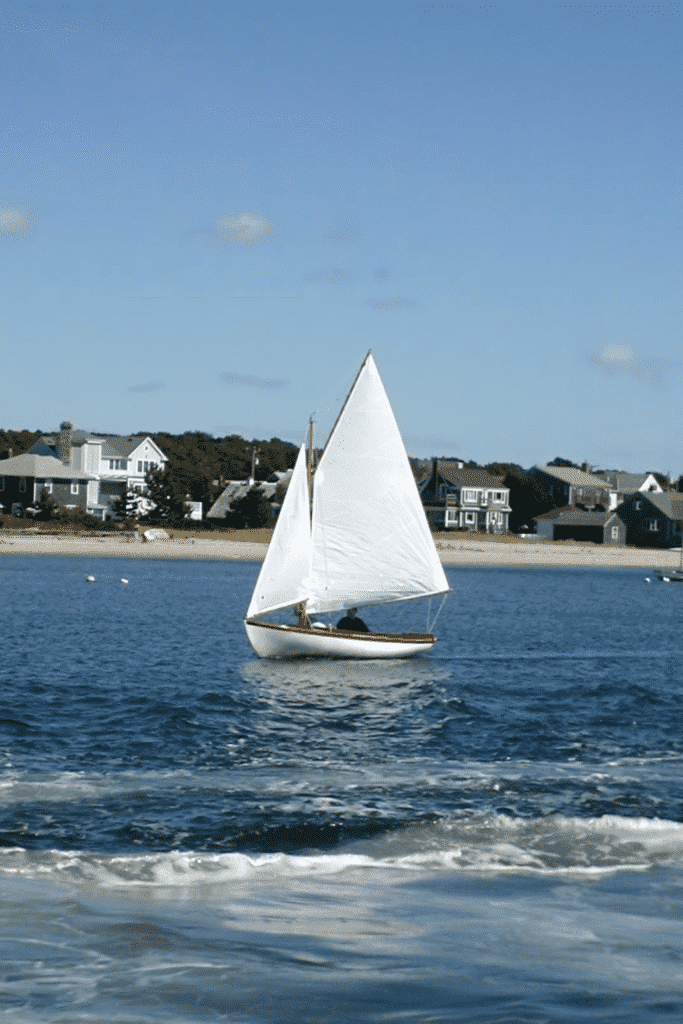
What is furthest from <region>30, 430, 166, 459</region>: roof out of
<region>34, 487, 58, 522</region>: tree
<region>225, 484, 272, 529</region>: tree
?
<region>225, 484, 272, 529</region>: tree

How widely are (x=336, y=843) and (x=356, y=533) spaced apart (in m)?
23.1

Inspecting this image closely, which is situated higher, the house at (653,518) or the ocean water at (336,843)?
the house at (653,518)

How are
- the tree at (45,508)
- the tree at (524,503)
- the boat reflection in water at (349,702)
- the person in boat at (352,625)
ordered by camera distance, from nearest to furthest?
1. the boat reflection in water at (349,702)
2. the person in boat at (352,625)
3. the tree at (45,508)
4. the tree at (524,503)

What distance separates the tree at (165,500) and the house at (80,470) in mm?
6260

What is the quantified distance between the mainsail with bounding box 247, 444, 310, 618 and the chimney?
10701cm

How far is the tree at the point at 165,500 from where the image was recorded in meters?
126

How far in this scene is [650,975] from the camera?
455 inches

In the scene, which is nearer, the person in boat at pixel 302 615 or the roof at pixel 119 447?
the person in boat at pixel 302 615

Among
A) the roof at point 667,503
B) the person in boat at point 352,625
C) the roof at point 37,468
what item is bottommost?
the person in boat at point 352,625

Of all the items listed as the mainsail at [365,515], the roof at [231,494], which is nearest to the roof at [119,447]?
the roof at [231,494]

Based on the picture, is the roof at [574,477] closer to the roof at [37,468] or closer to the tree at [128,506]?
the tree at [128,506]

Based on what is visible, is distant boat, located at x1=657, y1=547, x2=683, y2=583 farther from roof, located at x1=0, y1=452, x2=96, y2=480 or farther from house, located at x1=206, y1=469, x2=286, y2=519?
roof, located at x1=0, y1=452, x2=96, y2=480

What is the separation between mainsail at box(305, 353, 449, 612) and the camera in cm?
3975

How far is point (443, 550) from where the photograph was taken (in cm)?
12625
